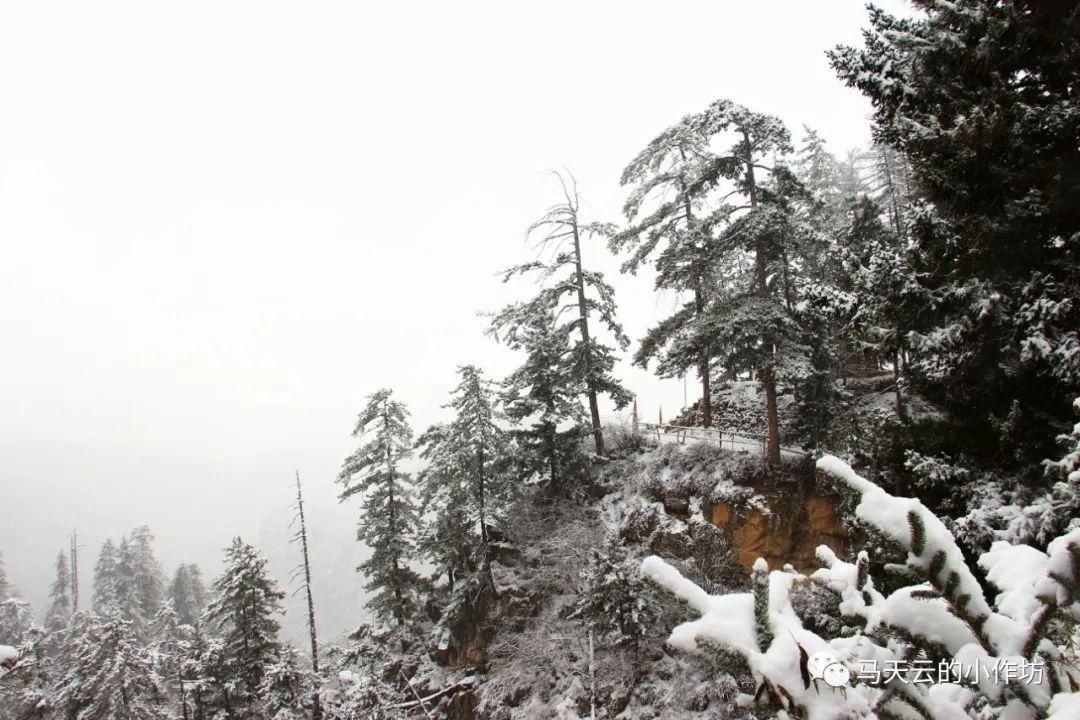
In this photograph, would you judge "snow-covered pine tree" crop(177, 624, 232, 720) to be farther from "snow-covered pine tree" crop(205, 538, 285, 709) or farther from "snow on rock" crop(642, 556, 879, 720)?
"snow on rock" crop(642, 556, 879, 720)

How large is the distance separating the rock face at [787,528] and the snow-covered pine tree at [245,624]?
62.5ft

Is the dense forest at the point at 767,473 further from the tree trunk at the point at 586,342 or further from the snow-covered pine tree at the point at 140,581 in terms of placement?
the snow-covered pine tree at the point at 140,581

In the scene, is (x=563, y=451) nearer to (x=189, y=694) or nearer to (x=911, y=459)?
(x=911, y=459)

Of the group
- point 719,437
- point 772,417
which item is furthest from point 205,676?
point 772,417

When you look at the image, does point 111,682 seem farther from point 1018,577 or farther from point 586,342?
point 1018,577

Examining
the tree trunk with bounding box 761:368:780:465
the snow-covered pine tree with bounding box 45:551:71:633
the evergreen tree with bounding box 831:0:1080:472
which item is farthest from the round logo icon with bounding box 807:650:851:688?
the snow-covered pine tree with bounding box 45:551:71:633

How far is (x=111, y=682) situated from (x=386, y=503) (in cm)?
1287

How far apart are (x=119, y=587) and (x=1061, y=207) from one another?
60.1m

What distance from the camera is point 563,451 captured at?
64.6 feet

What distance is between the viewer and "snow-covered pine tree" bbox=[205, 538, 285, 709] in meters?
20.9

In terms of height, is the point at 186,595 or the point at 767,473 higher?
the point at 767,473

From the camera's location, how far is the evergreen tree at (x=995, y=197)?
19.0 feet

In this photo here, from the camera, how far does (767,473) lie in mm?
15102

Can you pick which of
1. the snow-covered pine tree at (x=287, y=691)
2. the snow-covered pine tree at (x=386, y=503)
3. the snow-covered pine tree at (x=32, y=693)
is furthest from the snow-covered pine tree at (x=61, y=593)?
the snow-covered pine tree at (x=386, y=503)
